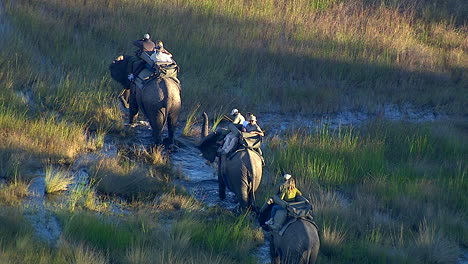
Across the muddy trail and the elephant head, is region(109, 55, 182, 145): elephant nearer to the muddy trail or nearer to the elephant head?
the elephant head

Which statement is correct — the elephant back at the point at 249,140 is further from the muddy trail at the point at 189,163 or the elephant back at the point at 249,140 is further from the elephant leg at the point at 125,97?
the elephant leg at the point at 125,97

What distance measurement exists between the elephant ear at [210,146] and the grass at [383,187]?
2.93 ft

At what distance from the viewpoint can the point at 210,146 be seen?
10.8 meters

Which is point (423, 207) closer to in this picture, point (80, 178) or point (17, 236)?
point (80, 178)

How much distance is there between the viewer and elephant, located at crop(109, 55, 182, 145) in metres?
11.4

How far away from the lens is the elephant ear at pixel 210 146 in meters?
10.7

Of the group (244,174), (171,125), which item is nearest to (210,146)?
(244,174)

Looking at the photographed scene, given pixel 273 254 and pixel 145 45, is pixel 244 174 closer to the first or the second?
pixel 273 254

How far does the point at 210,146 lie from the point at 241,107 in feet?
10.6

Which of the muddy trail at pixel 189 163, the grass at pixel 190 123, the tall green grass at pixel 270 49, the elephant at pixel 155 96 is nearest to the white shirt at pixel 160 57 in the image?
→ the elephant at pixel 155 96

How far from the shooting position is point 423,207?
1113 cm

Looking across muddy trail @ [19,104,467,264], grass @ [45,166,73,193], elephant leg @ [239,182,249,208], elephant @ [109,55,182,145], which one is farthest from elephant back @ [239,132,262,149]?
grass @ [45,166,73,193]

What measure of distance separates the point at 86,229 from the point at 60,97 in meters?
4.06

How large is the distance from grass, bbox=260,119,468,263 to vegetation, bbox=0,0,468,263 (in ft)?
0.09
